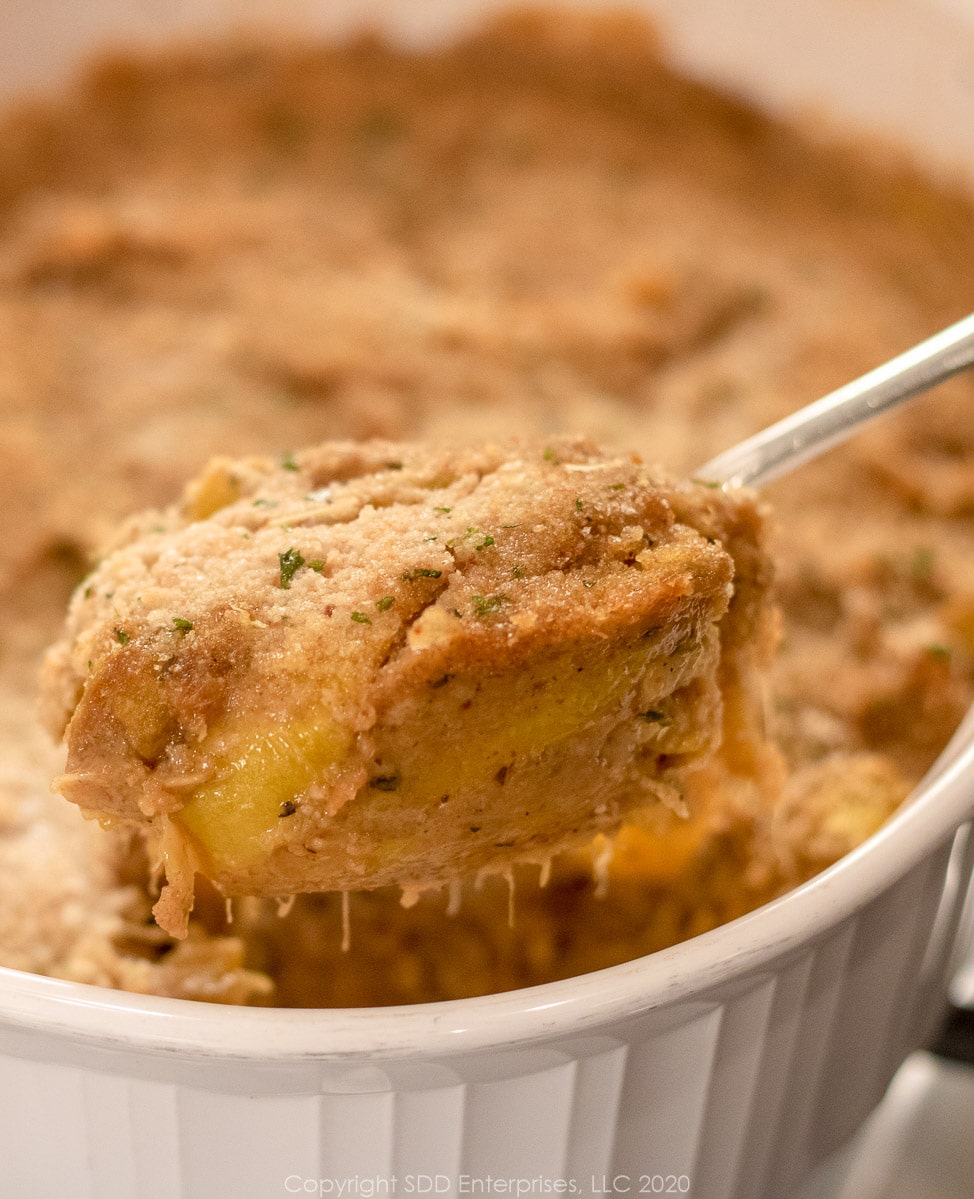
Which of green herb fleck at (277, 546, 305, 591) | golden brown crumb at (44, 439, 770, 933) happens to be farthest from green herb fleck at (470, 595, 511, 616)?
green herb fleck at (277, 546, 305, 591)

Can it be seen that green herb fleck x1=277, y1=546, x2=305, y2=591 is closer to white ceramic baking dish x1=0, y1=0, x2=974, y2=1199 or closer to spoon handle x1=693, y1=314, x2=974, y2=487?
white ceramic baking dish x1=0, y1=0, x2=974, y2=1199

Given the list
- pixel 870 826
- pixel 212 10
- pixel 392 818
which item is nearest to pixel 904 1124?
pixel 870 826

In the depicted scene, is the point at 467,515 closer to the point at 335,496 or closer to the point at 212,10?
the point at 335,496

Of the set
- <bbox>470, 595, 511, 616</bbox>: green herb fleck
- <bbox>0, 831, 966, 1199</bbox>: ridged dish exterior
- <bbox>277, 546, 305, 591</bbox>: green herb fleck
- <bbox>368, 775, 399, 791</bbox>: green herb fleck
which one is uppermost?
<bbox>470, 595, 511, 616</bbox>: green herb fleck

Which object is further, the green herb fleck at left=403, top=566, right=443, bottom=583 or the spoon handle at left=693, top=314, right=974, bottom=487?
the spoon handle at left=693, top=314, right=974, bottom=487

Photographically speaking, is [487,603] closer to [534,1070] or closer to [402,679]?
[402,679]

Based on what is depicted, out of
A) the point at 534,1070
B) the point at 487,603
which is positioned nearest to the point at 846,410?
the point at 487,603

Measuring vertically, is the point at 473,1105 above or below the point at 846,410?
below

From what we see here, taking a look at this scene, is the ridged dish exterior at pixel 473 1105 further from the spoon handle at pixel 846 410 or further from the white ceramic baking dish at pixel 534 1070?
the spoon handle at pixel 846 410
